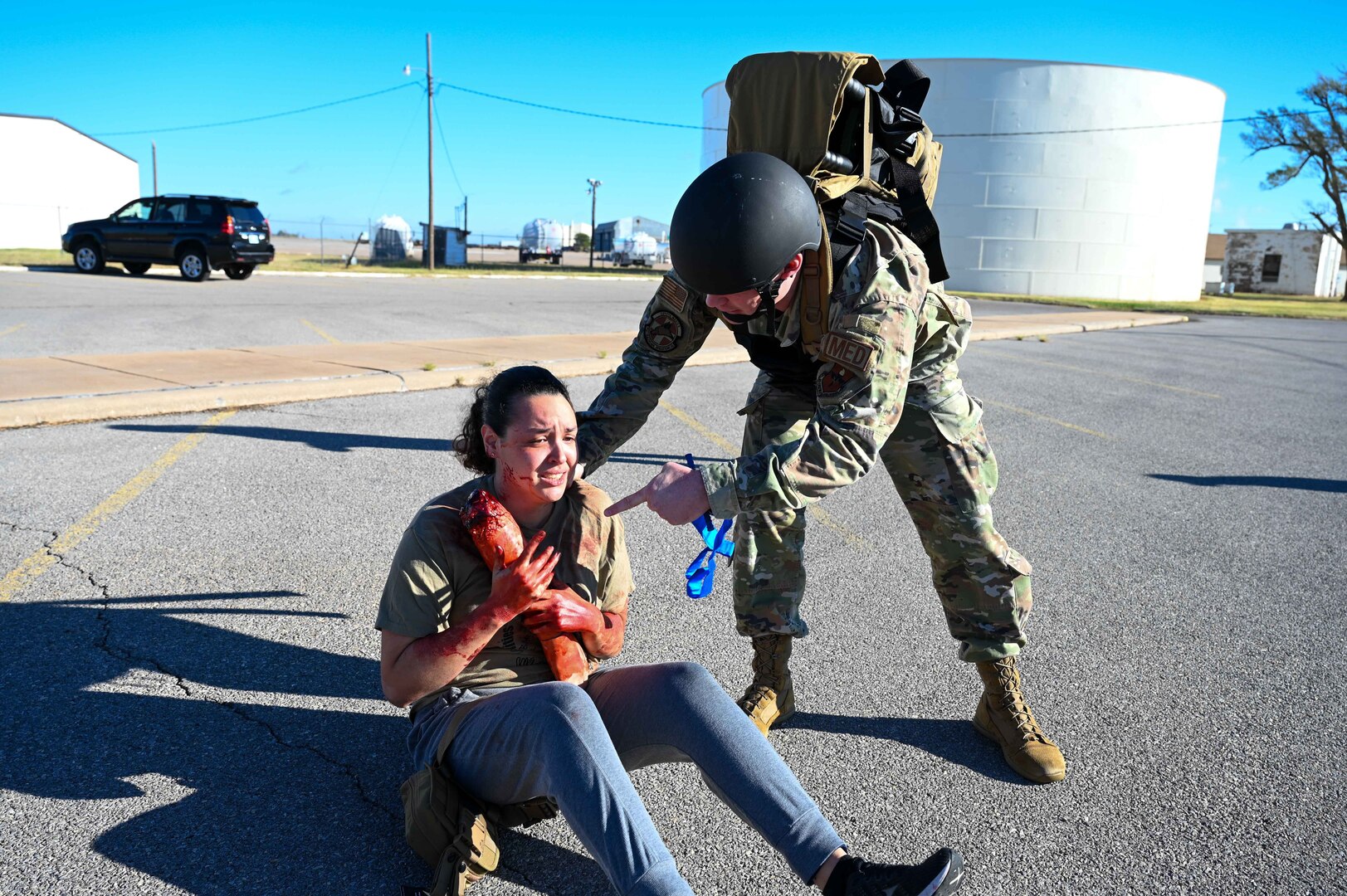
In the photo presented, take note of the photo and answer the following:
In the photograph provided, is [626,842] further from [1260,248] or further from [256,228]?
[1260,248]

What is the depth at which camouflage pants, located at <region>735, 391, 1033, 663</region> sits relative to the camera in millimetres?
2996

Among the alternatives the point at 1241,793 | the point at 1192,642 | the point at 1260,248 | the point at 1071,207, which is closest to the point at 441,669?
the point at 1241,793

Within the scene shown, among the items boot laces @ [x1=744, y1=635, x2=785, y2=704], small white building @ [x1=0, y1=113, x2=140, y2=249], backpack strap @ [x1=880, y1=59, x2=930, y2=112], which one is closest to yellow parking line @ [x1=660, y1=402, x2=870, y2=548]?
boot laces @ [x1=744, y1=635, x2=785, y2=704]

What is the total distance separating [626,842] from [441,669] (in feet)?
1.95

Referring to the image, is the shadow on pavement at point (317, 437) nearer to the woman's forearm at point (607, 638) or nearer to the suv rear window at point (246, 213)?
the woman's forearm at point (607, 638)

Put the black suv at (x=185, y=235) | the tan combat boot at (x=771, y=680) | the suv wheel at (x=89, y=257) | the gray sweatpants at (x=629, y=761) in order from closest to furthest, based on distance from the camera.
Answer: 1. the gray sweatpants at (x=629, y=761)
2. the tan combat boot at (x=771, y=680)
3. the black suv at (x=185, y=235)
4. the suv wheel at (x=89, y=257)

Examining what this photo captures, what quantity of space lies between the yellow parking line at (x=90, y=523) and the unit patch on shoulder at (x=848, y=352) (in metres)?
3.23

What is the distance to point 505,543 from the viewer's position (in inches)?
92.0

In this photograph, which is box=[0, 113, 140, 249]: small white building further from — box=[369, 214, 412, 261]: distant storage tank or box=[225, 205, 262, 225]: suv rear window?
box=[225, 205, 262, 225]: suv rear window

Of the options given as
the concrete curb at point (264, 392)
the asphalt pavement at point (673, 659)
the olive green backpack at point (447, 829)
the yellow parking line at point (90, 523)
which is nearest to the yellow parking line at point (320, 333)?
the concrete curb at point (264, 392)

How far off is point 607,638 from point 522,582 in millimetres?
376

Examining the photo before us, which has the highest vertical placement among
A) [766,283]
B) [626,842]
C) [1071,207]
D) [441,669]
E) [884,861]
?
[1071,207]

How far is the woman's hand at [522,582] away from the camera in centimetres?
223

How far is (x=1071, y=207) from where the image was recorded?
36.8 meters
